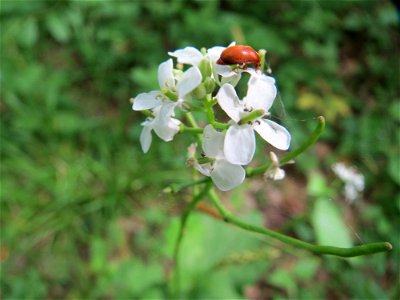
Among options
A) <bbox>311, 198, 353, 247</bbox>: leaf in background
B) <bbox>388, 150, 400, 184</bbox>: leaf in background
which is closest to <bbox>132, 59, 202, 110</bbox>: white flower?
<bbox>311, 198, 353, 247</bbox>: leaf in background

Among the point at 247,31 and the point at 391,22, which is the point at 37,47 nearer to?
the point at 247,31

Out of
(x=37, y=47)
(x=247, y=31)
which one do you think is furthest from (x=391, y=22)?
(x=37, y=47)

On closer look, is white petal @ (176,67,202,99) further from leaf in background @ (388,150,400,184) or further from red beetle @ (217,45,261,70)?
leaf in background @ (388,150,400,184)

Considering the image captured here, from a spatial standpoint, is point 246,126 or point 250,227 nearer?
point 246,126

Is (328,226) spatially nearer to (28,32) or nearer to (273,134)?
(273,134)

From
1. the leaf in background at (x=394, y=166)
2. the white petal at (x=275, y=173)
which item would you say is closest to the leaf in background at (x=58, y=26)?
the white petal at (x=275, y=173)

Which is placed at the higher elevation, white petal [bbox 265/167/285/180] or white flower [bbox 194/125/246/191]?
white flower [bbox 194/125/246/191]

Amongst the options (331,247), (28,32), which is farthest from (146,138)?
(28,32)

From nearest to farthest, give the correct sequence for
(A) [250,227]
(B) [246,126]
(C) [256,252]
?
(B) [246,126], (A) [250,227], (C) [256,252]
